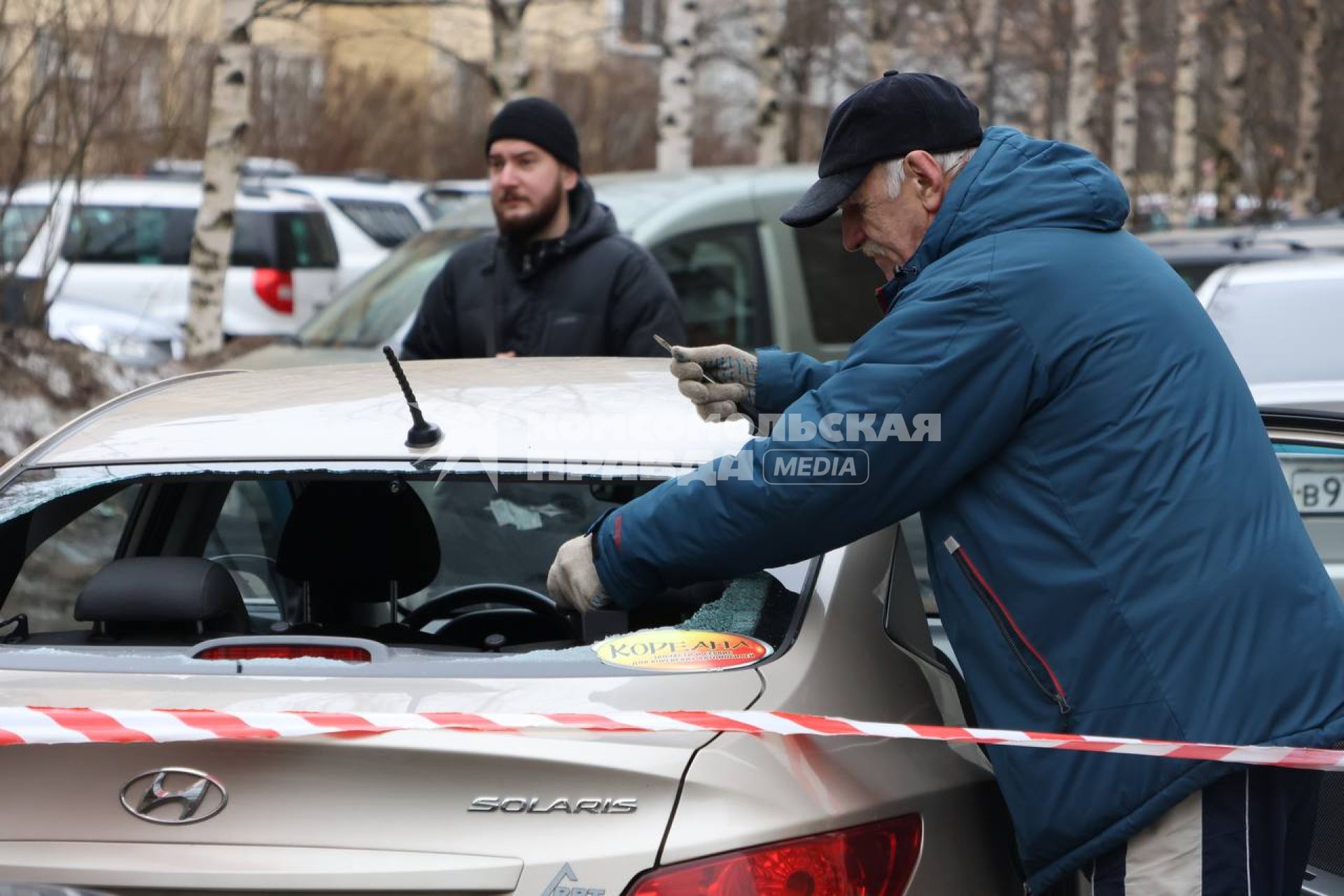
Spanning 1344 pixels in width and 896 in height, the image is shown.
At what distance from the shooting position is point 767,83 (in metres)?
16.9

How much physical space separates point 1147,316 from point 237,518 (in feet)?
7.95

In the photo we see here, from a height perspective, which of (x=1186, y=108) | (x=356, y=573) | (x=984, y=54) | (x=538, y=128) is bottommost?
(x=1186, y=108)

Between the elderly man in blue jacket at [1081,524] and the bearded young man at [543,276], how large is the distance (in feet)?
8.23

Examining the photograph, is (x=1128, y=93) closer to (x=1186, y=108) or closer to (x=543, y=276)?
(x=1186, y=108)

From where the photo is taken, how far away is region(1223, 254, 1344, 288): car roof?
6219 millimetres

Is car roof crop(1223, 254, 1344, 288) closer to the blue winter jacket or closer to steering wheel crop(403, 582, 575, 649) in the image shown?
steering wheel crop(403, 582, 575, 649)

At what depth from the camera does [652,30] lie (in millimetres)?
31578

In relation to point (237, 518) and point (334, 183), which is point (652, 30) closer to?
point (334, 183)

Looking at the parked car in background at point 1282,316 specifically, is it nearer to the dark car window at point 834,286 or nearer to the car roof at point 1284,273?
the car roof at point 1284,273

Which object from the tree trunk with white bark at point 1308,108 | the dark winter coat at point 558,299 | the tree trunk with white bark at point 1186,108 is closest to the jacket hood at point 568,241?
the dark winter coat at point 558,299

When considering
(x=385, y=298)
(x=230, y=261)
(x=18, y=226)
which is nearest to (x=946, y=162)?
(x=385, y=298)

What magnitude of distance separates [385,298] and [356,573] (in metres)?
4.54

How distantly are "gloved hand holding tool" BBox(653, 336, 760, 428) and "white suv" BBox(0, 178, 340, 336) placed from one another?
36.1 feet

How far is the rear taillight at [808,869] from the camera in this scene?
6.45 ft
